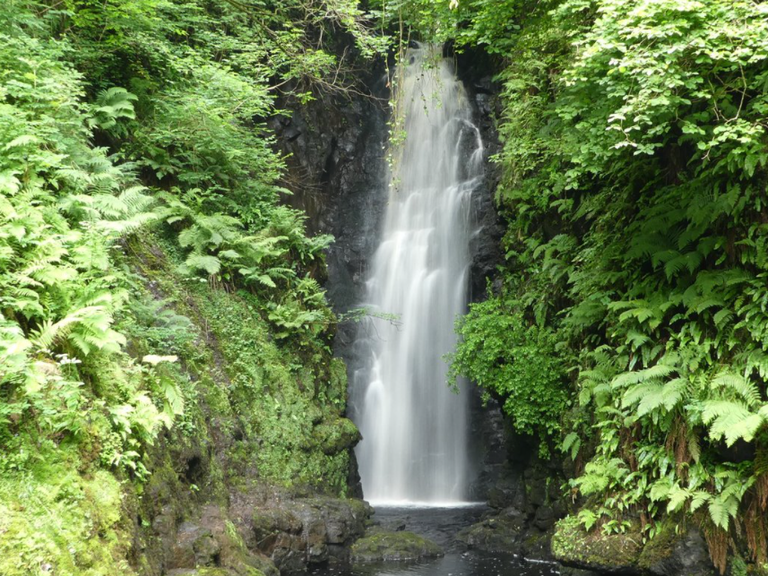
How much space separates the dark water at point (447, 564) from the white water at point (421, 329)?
118 inches

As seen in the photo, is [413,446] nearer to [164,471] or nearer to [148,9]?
[164,471]

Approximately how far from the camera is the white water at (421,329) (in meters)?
17.2

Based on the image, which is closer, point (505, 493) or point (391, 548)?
point (391, 548)

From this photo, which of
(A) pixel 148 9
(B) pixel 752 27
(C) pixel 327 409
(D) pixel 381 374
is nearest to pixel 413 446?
(D) pixel 381 374

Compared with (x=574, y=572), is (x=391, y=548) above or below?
below

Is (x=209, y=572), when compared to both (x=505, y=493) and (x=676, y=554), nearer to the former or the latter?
(x=676, y=554)

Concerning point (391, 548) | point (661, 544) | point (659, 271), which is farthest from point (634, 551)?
point (391, 548)

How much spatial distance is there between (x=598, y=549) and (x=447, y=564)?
10.1 ft

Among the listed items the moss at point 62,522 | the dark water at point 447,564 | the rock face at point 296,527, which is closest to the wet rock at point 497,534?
the dark water at point 447,564

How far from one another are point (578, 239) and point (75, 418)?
926 cm

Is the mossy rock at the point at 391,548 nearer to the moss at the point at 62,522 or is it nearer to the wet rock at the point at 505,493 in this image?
the wet rock at the point at 505,493

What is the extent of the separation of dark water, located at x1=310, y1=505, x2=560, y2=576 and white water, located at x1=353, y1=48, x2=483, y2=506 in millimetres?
2996

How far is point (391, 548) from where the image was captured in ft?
34.4

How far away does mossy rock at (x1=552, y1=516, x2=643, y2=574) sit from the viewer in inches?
316
